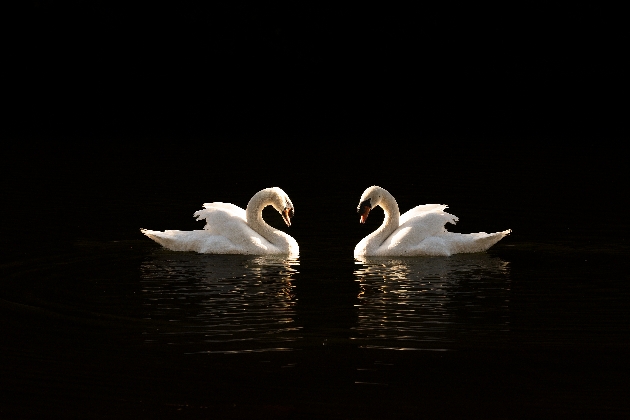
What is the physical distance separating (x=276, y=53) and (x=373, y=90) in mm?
3454

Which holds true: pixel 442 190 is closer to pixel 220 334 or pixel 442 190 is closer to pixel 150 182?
pixel 150 182

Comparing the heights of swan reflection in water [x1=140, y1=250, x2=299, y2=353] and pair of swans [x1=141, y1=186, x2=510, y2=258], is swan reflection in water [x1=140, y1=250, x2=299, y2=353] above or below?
below

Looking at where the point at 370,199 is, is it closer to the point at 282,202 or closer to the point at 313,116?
the point at 282,202

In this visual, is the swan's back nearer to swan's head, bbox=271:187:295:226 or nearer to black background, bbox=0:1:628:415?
swan's head, bbox=271:187:295:226

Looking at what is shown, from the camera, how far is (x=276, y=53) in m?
41.7

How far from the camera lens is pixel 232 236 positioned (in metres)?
14.9

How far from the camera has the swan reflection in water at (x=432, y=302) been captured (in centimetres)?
1053

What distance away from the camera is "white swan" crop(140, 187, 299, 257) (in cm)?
1484

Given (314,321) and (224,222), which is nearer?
(314,321)

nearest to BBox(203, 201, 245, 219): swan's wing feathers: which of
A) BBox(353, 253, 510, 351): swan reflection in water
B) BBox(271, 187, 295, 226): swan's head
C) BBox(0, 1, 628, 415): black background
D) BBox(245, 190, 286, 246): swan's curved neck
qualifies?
BBox(245, 190, 286, 246): swan's curved neck

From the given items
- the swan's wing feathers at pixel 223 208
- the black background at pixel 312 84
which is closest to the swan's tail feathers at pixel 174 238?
the swan's wing feathers at pixel 223 208

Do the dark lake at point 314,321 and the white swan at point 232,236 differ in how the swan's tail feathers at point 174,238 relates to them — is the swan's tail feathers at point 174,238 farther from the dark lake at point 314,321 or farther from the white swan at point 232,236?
the dark lake at point 314,321

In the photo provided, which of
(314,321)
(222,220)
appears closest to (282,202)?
(222,220)

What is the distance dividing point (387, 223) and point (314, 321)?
417 cm
